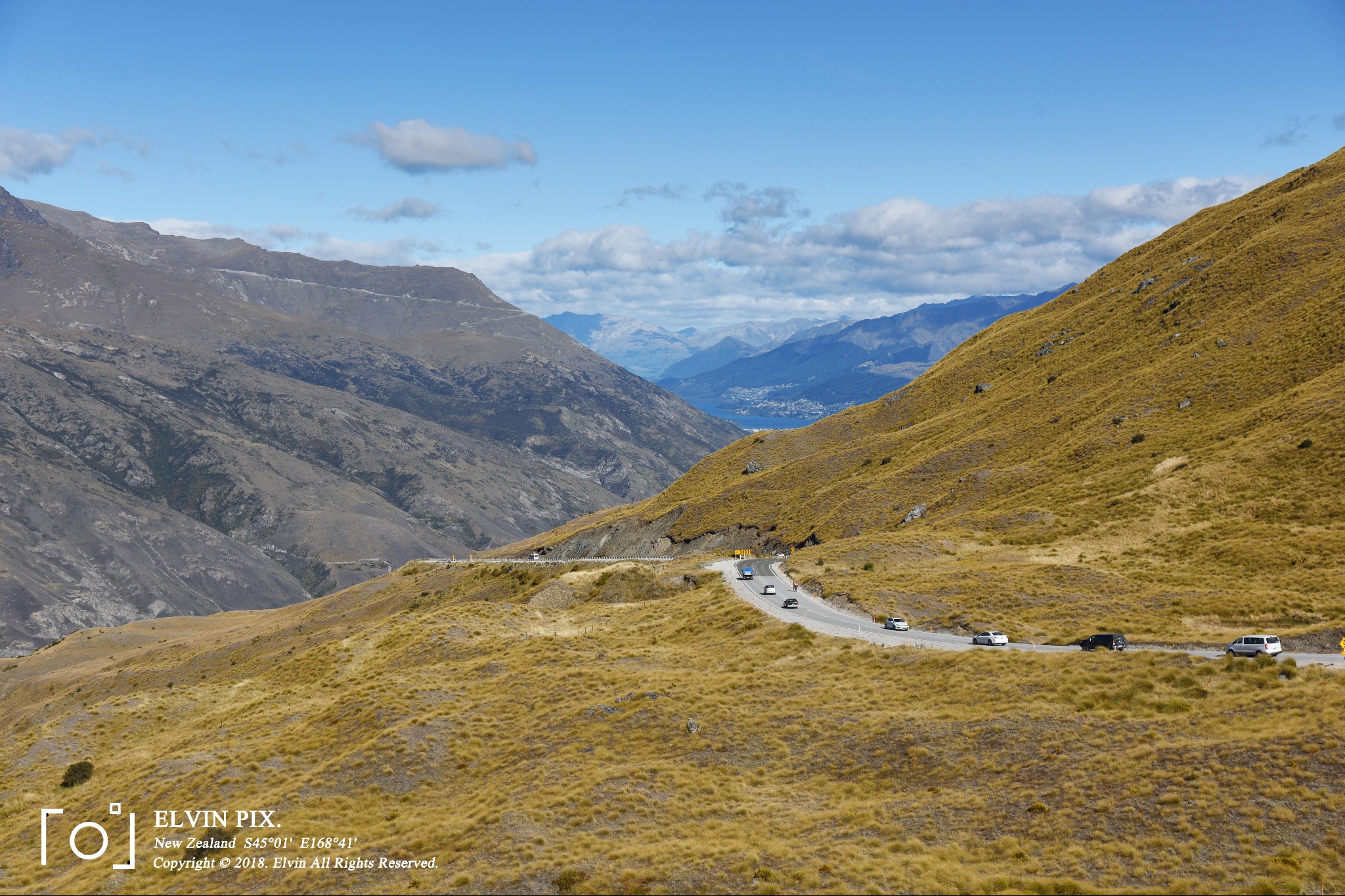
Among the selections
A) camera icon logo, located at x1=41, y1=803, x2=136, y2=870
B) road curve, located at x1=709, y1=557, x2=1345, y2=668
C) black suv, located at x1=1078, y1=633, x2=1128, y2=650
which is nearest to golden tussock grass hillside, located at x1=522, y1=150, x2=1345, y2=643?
road curve, located at x1=709, y1=557, x2=1345, y2=668

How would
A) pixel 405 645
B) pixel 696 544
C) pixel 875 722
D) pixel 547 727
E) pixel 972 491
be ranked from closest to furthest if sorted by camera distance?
pixel 875 722, pixel 547 727, pixel 405 645, pixel 972 491, pixel 696 544

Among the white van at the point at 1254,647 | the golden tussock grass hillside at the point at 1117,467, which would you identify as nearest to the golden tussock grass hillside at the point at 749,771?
the white van at the point at 1254,647

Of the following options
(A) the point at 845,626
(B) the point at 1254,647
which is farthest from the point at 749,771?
(B) the point at 1254,647

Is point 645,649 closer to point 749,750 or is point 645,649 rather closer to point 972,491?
point 749,750

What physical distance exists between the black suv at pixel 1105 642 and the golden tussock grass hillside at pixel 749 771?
159 inches

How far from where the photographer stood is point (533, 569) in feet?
277

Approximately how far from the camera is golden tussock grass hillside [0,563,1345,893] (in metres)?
21.9

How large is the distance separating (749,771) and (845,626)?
710 inches

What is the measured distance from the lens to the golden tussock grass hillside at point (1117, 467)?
4666 cm

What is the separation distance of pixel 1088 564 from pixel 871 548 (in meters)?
17.1

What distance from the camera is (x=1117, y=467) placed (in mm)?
72375

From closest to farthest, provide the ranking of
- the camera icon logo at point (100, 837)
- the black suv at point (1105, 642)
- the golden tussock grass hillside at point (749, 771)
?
1. the golden tussock grass hillside at point (749, 771)
2. the camera icon logo at point (100, 837)
3. the black suv at point (1105, 642)

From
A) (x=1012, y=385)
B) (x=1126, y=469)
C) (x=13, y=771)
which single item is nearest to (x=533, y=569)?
(x=13, y=771)

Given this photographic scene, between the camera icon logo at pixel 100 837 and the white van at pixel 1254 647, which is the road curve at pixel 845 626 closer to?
the white van at pixel 1254 647
